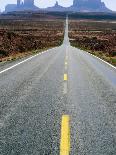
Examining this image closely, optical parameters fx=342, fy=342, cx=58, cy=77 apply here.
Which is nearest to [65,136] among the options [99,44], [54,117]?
[54,117]

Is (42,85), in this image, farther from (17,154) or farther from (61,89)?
(17,154)

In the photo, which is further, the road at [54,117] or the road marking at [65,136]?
the road at [54,117]

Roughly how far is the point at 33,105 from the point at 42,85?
3975mm

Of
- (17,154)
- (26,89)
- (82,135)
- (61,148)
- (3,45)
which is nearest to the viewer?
(17,154)

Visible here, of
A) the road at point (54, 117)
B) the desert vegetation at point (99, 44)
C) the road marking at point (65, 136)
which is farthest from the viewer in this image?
the desert vegetation at point (99, 44)

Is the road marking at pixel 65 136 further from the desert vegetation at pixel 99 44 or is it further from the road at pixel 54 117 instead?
the desert vegetation at pixel 99 44

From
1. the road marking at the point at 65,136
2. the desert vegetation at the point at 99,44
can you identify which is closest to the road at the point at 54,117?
the road marking at the point at 65,136

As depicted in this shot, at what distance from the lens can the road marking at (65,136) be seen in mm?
6055

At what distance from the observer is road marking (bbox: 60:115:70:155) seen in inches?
238

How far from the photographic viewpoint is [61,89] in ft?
42.2

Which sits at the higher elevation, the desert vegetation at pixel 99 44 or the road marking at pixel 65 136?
the road marking at pixel 65 136

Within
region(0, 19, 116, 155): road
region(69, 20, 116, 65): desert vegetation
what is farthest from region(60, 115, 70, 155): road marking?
region(69, 20, 116, 65): desert vegetation

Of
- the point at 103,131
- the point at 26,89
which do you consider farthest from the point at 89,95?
→ the point at 103,131

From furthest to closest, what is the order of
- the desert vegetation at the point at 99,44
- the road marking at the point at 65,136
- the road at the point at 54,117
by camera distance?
the desert vegetation at the point at 99,44 < the road at the point at 54,117 < the road marking at the point at 65,136
